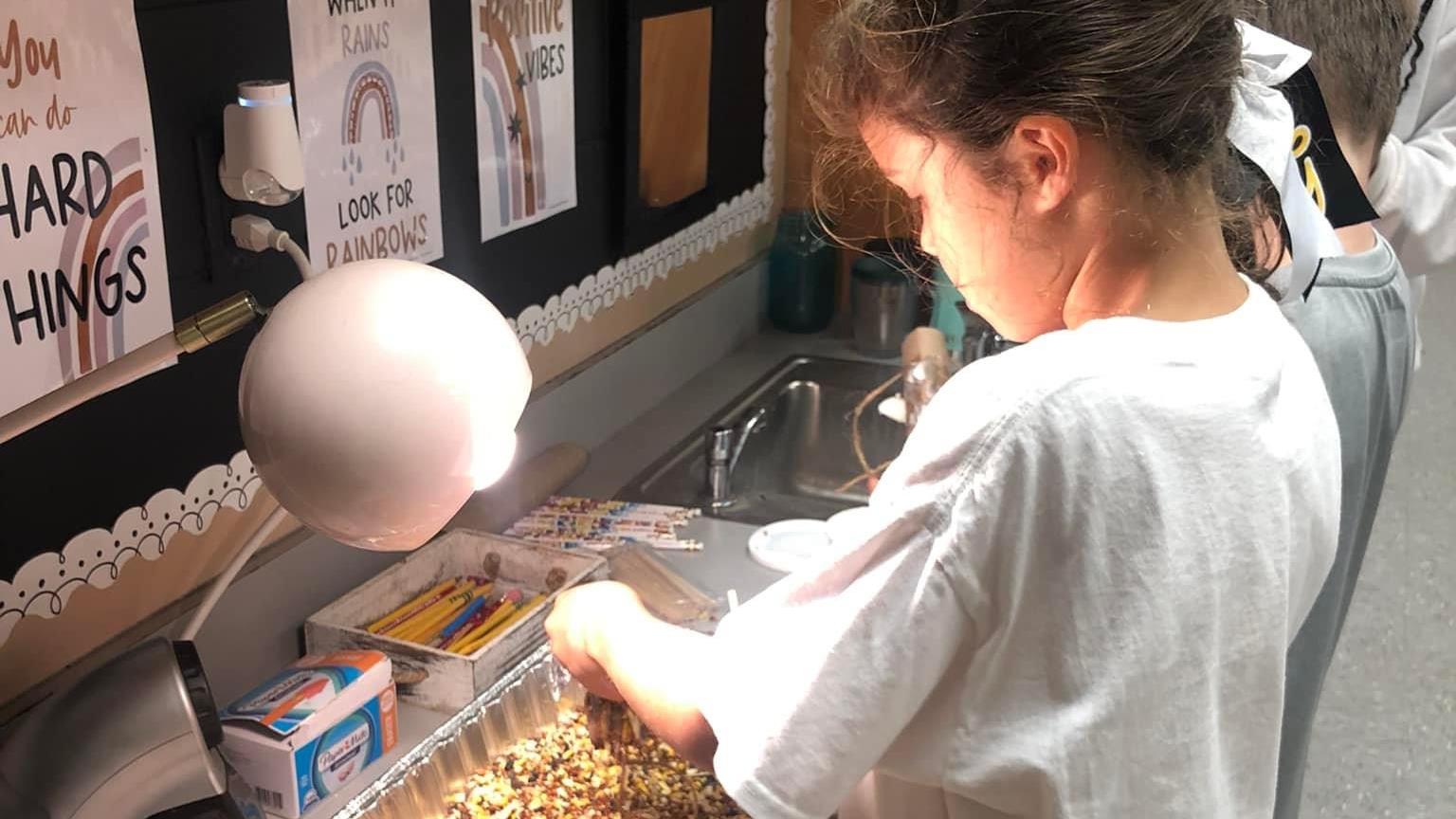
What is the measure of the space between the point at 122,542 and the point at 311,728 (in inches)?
8.9

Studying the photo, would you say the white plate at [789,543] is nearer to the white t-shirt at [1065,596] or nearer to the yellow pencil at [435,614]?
the yellow pencil at [435,614]

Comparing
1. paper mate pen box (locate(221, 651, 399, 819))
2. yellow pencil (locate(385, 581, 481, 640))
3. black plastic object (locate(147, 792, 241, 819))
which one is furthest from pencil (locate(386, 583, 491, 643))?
black plastic object (locate(147, 792, 241, 819))

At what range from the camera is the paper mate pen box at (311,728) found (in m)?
1.06

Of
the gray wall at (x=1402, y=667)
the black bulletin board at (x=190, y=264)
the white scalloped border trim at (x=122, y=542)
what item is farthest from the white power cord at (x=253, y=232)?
the gray wall at (x=1402, y=667)

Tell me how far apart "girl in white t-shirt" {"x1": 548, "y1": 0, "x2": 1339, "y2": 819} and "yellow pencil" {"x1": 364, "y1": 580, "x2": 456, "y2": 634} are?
23.1 inches

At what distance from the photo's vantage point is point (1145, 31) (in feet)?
2.34

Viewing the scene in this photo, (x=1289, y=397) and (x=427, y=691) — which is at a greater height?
(x=1289, y=397)

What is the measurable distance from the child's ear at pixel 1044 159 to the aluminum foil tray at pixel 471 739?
0.71m

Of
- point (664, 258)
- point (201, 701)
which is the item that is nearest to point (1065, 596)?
point (201, 701)

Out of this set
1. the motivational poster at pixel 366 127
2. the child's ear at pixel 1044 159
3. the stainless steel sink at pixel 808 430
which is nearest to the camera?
the child's ear at pixel 1044 159

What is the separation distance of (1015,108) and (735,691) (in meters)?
0.39

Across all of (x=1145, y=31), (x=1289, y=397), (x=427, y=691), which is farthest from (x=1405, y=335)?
(x=427, y=691)

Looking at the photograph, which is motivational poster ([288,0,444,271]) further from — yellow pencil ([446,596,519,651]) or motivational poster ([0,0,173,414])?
yellow pencil ([446,596,519,651])

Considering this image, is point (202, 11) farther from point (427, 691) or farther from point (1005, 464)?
point (1005, 464)
